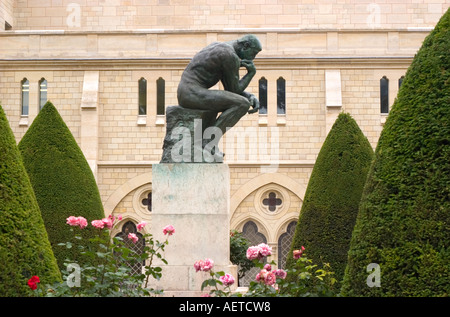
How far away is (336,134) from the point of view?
10898 millimetres

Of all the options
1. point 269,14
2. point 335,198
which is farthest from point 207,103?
point 269,14

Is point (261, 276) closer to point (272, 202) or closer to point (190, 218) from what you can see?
point (190, 218)

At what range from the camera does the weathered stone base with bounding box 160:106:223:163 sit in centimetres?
748

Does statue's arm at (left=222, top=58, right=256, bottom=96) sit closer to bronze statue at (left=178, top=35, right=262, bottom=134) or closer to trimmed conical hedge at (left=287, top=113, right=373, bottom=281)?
bronze statue at (left=178, top=35, right=262, bottom=134)

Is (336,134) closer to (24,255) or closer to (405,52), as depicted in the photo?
(24,255)

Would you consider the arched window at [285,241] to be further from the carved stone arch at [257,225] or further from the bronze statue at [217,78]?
the bronze statue at [217,78]

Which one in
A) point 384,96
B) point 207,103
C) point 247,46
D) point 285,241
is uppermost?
point 384,96

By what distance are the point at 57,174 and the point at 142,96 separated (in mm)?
8402

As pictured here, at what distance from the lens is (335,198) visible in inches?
398

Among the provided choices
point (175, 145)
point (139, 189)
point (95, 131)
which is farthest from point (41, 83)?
point (175, 145)

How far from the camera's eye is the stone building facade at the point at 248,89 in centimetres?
1933

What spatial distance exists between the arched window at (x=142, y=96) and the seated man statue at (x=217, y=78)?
12.3 meters

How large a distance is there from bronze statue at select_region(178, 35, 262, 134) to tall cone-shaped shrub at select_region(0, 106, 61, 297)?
2386 millimetres

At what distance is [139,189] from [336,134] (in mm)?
9560
